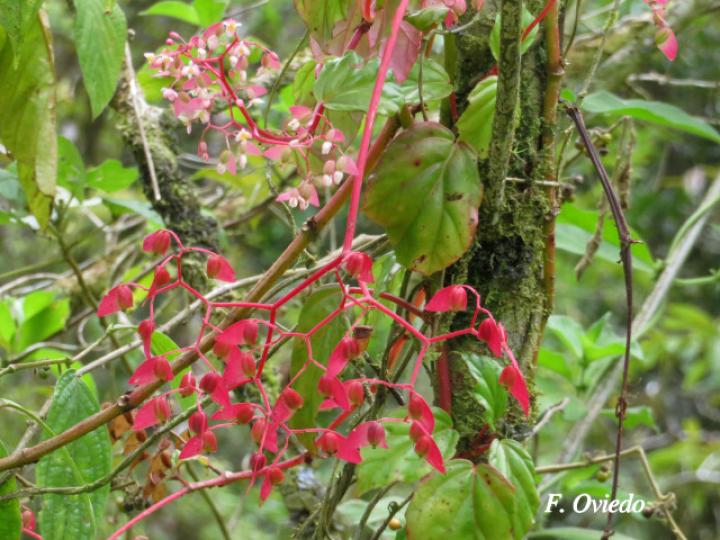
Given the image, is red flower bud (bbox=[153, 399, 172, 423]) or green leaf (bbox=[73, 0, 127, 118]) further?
green leaf (bbox=[73, 0, 127, 118])

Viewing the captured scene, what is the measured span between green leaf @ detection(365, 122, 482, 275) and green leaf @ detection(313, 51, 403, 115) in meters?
0.04

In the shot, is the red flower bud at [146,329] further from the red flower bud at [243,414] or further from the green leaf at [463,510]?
the green leaf at [463,510]

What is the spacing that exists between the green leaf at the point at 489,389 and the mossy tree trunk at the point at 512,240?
0.03 metres

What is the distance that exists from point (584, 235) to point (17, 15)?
0.88m

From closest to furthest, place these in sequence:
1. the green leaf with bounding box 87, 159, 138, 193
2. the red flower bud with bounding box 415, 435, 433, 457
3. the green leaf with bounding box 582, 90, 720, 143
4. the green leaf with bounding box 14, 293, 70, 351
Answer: the red flower bud with bounding box 415, 435, 433, 457 → the green leaf with bounding box 582, 90, 720, 143 → the green leaf with bounding box 87, 159, 138, 193 → the green leaf with bounding box 14, 293, 70, 351

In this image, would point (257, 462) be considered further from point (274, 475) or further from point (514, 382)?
point (514, 382)

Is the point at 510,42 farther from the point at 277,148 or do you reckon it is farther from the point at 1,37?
the point at 1,37

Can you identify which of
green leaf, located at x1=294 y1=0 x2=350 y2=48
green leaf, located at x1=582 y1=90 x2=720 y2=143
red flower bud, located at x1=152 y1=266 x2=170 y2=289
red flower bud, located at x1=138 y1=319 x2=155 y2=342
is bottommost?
red flower bud, located at x1=138 y1=319 x2=155 y2=342

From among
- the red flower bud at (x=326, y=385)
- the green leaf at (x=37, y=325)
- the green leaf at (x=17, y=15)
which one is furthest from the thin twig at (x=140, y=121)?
the red flower bud at (x=326, y=385)

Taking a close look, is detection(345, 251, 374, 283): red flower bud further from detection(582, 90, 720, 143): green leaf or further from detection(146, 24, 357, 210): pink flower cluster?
detection(582, 90, 720, 143): green leaf

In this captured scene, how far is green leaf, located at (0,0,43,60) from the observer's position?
0.70 meters

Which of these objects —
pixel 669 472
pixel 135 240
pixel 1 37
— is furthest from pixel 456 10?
pixel 669 472

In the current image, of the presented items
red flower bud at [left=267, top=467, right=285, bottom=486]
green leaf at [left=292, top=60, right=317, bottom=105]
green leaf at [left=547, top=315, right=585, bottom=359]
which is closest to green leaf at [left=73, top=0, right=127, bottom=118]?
green leaf at [left=292, top=60, right=317, bottom=105]

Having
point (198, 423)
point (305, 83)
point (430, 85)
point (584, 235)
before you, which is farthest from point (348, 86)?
point (584, 235)
